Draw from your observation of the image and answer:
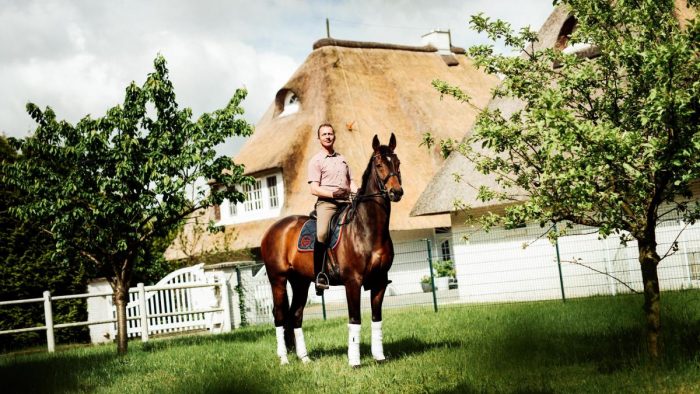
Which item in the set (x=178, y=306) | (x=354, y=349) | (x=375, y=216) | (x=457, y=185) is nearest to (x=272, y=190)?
(x=457, y=185)

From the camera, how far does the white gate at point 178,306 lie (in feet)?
63.5

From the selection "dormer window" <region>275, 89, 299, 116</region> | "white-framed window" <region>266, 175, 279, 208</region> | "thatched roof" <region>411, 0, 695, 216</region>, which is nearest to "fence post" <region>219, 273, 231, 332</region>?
"thatched roof" <region>411, 0, 695, 216</region>

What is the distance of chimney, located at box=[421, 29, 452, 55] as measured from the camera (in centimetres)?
3881

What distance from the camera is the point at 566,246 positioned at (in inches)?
746

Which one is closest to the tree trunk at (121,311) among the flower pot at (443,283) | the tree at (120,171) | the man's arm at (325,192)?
the tree at (120,171)

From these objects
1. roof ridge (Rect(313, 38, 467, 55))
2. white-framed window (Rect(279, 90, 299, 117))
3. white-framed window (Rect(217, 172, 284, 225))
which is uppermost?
roof ridge (Rect(313, 38, 467, 55))

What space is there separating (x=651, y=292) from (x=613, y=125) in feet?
5.47

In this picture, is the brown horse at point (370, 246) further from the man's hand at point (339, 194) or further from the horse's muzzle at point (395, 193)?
the man's hand at point (339, 194)

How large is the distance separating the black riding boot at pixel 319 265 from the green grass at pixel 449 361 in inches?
36.6

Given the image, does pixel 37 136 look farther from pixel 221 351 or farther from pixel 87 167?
pixel 221 351

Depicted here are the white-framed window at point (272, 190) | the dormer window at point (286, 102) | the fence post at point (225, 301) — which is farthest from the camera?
the dormer window at point (286, 102)

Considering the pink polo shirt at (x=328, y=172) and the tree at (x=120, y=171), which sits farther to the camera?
the tree at (x=120, y=171)

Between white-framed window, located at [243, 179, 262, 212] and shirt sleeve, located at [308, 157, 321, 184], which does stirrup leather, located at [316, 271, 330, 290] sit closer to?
shirt sleeve, located at [308, 157, 321, 184]

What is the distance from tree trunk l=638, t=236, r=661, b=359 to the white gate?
1315 centimetres
